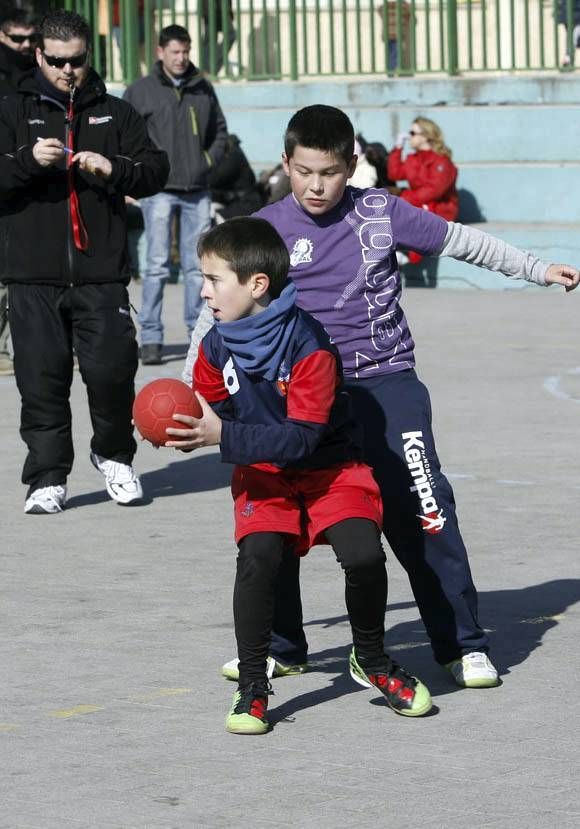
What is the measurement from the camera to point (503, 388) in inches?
486

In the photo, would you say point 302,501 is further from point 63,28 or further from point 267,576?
point 63,28

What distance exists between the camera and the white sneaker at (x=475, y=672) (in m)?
5.80

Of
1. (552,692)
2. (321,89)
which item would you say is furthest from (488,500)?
(321,89)

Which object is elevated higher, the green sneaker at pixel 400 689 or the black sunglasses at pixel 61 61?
the black sunglasses at pixel 61 61

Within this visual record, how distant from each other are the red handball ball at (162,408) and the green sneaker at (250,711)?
0.76 metres

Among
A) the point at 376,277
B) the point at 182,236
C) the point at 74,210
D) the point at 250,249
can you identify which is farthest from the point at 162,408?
the point at 182,236

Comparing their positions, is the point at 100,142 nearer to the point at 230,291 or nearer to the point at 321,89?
the point at 230,291

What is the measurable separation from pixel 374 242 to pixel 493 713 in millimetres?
1474

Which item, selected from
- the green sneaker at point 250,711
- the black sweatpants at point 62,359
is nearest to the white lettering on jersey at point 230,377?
the green sneaker at point 250,711

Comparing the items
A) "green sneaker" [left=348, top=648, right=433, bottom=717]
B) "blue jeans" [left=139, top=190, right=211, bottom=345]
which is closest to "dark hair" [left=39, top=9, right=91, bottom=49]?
"green sneaker" [left=348, top=648, right=433, bottom=717]

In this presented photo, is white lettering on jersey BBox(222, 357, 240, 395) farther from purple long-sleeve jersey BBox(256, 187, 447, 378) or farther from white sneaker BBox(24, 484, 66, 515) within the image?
white sneaker BBox(24, 484, 66, 515)

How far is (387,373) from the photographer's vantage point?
5879mm

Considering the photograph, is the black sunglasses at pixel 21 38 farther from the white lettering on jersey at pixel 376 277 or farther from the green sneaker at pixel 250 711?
the green sneaker at pixel 250 711

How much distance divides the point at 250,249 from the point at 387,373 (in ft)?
2.63
